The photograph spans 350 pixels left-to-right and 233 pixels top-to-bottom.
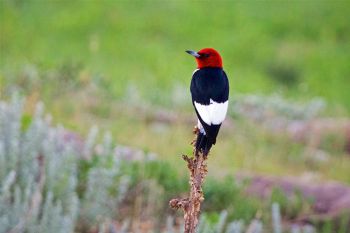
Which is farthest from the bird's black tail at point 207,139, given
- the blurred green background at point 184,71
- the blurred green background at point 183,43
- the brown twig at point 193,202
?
the blurred green background at point 183,43

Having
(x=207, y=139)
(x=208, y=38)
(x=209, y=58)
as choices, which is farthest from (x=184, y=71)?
(x=207, y=139)

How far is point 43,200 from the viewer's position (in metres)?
4.20

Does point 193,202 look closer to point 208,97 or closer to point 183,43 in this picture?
point 208,97

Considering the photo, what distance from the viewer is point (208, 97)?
9.52ft

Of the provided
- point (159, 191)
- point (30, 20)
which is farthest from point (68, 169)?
point (30, 20)

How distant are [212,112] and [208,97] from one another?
0.12 meters

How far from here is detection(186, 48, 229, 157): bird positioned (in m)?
2.71

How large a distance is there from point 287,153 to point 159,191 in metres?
3.11

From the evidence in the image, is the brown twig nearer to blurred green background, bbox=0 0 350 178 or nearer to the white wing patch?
the white wing patch

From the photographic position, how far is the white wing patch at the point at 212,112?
275cm

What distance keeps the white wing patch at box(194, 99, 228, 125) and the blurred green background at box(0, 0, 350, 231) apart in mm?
2574

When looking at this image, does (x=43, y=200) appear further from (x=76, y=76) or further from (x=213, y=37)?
(x=213, y=37)

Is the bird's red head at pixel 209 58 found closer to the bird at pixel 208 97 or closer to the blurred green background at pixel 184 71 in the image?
the bird at pixel 208 97

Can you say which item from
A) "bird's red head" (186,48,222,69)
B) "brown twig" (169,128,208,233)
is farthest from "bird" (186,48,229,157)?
"brown twig" (169,128,208,233)
